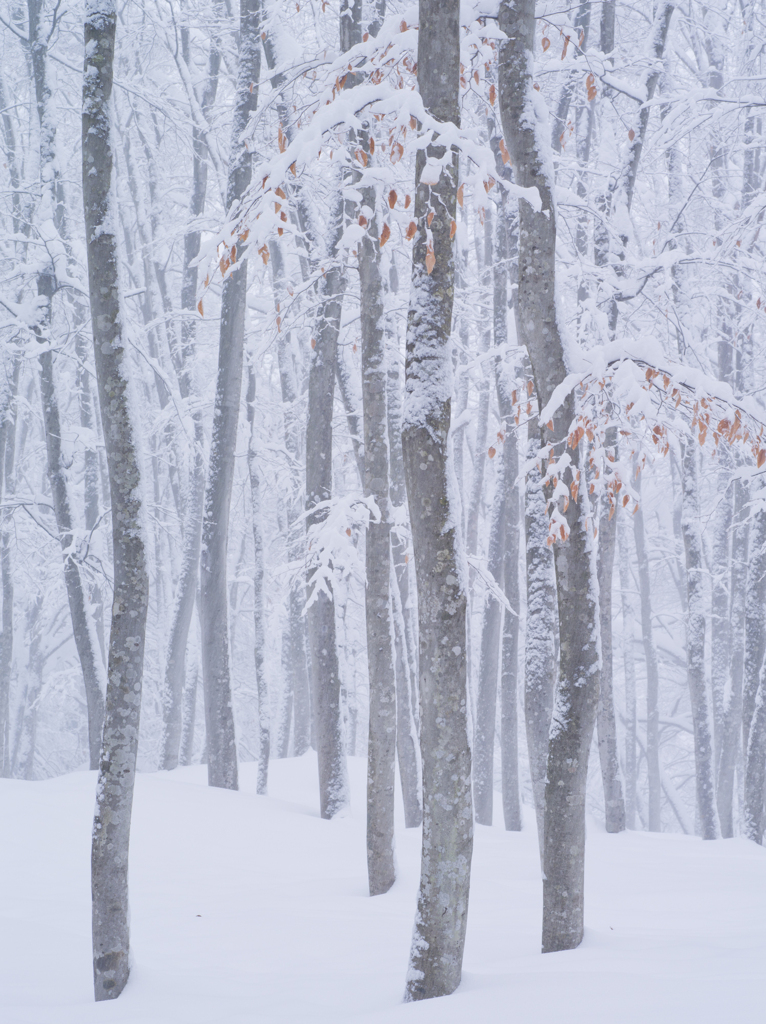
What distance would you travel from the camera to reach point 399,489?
10.7 m

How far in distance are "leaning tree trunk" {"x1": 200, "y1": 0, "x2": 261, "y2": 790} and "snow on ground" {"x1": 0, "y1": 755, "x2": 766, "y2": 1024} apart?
151 cm

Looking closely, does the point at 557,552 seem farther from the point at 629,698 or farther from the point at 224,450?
the point at 629,698

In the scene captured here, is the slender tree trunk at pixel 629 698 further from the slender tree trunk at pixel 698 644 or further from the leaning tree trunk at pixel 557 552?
the leaning tree trunk at pixel 557 552

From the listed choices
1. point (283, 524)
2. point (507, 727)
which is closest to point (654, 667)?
point (507, 727)

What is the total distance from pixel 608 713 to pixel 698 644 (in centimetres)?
219

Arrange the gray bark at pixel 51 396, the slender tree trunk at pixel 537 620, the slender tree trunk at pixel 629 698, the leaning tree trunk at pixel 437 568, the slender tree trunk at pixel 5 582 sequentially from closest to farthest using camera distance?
the leaning tree trunk at pixel 437 568, the slender tree trunk at pixel 537 620, the gray bark at pixel 51 396, the slender tree trunk at pixel 5 582, the slender tree trunk at pixel 629 698

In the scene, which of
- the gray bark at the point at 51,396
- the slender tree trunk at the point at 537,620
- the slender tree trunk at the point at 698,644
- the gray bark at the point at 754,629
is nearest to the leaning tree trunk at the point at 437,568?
the slender tree trunk at the point at 537,620

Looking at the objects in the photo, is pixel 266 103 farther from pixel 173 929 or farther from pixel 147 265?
pixel 147 265

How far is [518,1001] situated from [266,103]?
592 centimetres

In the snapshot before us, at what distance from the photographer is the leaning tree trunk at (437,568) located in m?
3.68

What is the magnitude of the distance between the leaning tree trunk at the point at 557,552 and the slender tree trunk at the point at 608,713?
645 cm

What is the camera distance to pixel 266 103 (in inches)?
229

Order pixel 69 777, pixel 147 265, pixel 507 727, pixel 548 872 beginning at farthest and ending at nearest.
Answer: pixel 147 265 → pixel 507 727 → pixel 69 777 → pixel 548 872

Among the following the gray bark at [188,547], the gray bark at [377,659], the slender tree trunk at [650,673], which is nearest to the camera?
the gray bark at [377,659]
